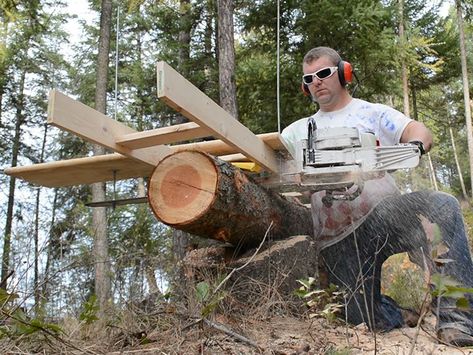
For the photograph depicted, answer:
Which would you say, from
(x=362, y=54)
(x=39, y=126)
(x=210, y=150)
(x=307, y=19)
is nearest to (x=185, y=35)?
(x=307, y=19)

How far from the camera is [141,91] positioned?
43.5 feet

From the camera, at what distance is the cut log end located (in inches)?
124

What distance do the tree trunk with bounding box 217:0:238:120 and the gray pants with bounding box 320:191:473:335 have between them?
16.2 feet

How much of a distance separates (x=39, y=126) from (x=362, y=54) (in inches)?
647

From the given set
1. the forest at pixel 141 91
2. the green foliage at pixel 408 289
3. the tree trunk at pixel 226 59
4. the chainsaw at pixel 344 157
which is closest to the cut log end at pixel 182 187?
the forest at pixel 141 91

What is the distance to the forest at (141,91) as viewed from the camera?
3320 mm

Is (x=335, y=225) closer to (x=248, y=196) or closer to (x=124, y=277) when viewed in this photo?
(x=248, y=196)

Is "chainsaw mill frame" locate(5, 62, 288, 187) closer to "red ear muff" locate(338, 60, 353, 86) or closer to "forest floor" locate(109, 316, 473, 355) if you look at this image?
"red ear muff" locate(338, 60, 353, 86)

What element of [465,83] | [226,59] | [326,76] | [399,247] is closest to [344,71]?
[326,76]

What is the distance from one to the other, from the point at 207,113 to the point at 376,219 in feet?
5.44

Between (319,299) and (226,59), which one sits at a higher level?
(226,59)

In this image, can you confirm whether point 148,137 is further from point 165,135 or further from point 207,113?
point 207,113

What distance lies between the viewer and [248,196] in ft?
11.2

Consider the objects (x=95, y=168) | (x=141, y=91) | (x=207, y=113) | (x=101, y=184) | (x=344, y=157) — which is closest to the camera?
(x=207, y=113)
